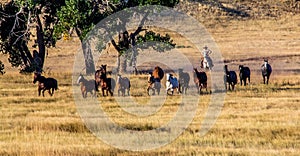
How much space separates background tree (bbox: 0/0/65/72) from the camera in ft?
133

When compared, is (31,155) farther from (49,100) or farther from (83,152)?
(49,100)

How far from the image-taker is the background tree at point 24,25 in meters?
40.5

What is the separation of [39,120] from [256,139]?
769 centimetres

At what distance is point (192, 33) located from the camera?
3440 inches

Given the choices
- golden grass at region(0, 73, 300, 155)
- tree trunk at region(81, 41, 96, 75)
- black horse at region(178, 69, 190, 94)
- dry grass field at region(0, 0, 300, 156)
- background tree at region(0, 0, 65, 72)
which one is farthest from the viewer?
tree trunk at region(81, 41, 96, 75)

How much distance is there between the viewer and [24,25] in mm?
43750

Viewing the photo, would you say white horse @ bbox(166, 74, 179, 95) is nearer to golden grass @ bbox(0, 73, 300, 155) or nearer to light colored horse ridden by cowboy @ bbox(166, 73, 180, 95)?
light colored horse ridden by cowboy @ bbox(166, 73, 180, 95)

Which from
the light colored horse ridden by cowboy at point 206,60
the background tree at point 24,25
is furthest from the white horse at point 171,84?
the light colored horse ridden by cowboy at point 206,60

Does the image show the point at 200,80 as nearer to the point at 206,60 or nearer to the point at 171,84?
the point at 171,84

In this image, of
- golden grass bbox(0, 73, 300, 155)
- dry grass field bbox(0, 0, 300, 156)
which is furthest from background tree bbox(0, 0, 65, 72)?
golden grass bbox(0, 73, 300, 155)

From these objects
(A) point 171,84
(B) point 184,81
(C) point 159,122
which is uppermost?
(B) point 184,81

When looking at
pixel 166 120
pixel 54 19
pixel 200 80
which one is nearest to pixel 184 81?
pixel 200 80

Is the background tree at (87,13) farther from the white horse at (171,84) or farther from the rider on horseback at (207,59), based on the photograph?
the white horse at (171,84)

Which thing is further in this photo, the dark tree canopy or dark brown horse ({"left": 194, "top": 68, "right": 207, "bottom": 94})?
the dark tree canopy
